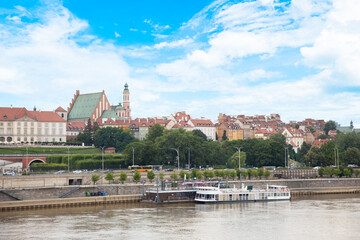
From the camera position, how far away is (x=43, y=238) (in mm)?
39219

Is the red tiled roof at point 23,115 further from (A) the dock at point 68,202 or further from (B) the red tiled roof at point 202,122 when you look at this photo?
(A) the dock at point 68,202

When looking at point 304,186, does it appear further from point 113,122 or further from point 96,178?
point 113,122

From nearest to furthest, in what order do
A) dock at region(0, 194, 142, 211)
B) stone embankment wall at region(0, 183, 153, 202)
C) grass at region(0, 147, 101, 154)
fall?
dock at region(0, 194, 142, 211) < stone embankment wall at region(0, 183, 153, 202) < grass at region(0, 147, 101, 154)

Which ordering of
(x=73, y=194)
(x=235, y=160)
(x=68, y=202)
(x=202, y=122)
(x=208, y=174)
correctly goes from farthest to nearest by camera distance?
(x=202, y=122), (x=235, y=160), (x=208, y=174), (x=73, y=194), (x=68, y=202)

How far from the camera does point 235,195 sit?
63.6 metres

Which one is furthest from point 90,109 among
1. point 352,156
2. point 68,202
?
point 68,202

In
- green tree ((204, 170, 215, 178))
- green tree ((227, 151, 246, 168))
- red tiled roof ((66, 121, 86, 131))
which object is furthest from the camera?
red tiled roof ((66, 121, 86, 131))

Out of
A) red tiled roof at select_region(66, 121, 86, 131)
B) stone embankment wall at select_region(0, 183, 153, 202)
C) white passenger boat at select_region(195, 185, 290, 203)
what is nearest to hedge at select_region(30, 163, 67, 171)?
stone embankment wall at select_region(0, 183, 153, 202)

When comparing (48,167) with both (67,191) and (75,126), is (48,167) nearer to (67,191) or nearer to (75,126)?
(67,191)

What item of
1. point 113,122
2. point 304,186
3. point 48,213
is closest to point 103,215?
point 48,213

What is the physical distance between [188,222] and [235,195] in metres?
18.0

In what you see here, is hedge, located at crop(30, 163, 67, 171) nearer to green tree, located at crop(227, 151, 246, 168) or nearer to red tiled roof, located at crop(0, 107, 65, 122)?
green tree, located at crop(227, 151, 246, 168)

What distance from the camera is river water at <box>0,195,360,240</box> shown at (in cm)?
4100

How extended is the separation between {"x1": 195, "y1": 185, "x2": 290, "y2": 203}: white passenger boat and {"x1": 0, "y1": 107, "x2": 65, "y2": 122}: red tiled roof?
82928 mm
